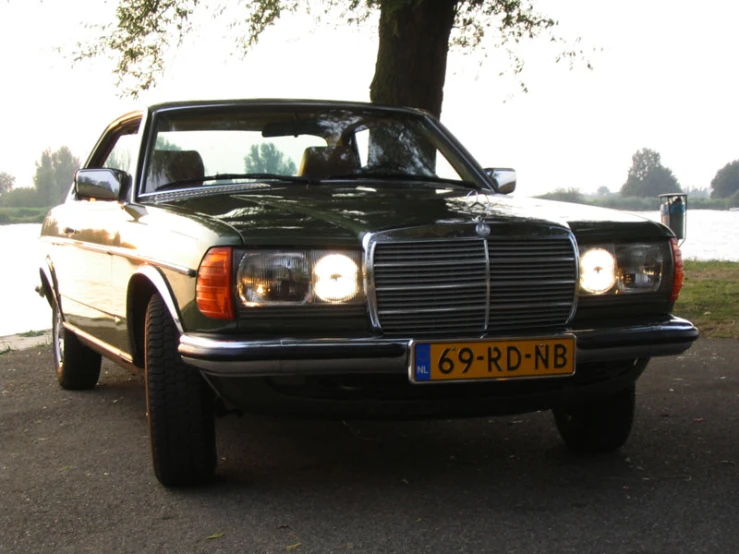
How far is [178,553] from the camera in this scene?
3.33 m

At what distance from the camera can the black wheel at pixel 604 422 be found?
4461 mm

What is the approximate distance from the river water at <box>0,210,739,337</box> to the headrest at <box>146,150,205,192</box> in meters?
2.00

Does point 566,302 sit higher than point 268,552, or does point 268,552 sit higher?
point 566,302

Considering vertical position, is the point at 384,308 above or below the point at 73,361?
above

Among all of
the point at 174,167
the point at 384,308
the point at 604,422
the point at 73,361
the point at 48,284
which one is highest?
the point at 174,167

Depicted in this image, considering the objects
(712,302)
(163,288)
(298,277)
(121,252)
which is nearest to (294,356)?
(298,277)

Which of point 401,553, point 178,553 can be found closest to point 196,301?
point 178,553

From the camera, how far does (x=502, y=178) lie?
5371mm

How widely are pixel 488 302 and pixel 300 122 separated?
186 centimetres

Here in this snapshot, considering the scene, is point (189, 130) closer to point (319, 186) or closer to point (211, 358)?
point (319, 186)

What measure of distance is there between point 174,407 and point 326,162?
164 centimetres

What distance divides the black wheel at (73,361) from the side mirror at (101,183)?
1579 mm

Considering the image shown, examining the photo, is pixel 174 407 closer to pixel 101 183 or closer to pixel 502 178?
pixel 101 183

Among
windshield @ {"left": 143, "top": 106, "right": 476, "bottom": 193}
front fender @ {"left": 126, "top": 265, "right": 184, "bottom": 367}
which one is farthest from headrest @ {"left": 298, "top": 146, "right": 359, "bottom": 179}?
front fender @ {"left": 126, "top": 265, "right": 184, "bottom": 367}
